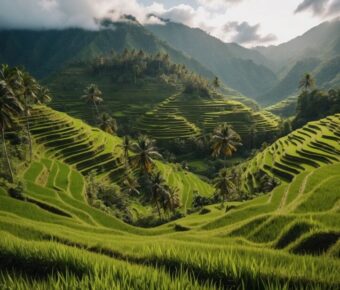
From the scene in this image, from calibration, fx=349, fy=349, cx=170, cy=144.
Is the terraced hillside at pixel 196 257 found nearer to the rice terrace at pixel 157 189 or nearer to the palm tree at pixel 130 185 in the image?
the rice terrace at pixel 157 189

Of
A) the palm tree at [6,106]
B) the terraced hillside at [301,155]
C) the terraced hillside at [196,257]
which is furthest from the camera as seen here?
the terraced hillside at [301,155]

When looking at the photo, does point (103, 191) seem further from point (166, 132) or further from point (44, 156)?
point (166, 132)

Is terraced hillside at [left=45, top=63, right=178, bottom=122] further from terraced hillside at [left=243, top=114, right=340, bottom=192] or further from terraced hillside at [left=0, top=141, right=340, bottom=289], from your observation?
terraced hillside at [left=0, top=141, right=340, bottom=289]

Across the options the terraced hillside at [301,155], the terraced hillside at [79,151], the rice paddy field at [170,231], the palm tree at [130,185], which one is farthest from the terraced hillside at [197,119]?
the terraced hillside at [301,155]

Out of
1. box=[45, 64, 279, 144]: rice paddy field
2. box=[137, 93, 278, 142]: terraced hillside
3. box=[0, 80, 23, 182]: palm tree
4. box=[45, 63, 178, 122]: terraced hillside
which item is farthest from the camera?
box=[45, 63, 178, 122]: terraced hillside

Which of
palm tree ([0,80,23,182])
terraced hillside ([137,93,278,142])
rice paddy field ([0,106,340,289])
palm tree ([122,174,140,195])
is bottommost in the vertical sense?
palm tree ([122,174,140,195])

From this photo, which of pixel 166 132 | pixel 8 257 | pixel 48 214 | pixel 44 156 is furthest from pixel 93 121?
pixel 8 257

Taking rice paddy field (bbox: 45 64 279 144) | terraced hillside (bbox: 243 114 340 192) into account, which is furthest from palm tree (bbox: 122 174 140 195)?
rice paddy field (bbox: 45 64 279 144)
